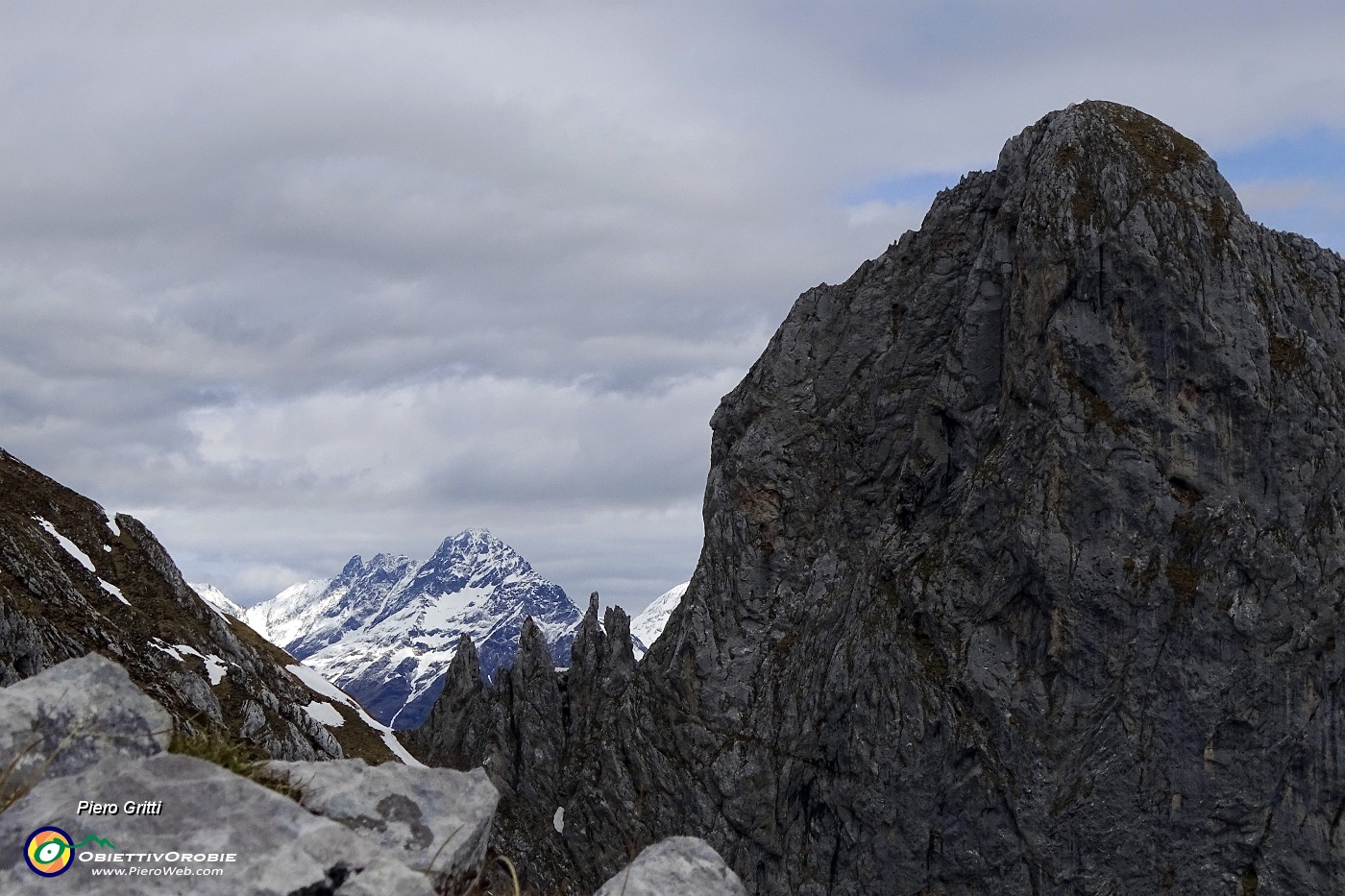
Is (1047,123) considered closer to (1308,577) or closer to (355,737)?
(1308,577)

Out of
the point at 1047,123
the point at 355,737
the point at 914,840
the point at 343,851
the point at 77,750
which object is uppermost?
the point at 1047,123

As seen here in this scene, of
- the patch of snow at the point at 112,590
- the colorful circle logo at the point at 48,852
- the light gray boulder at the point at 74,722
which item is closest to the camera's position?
the colorful circle logo at the point at 48,852

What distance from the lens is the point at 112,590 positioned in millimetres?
93062

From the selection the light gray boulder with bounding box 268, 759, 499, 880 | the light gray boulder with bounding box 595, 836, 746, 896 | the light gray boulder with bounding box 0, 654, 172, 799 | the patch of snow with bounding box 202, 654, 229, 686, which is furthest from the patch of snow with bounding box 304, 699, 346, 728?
the light gray boulder with bounding box 595, 836, 746, 896

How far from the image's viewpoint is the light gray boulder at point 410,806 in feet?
30.0

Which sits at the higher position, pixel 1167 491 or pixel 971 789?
pixel 1167 491

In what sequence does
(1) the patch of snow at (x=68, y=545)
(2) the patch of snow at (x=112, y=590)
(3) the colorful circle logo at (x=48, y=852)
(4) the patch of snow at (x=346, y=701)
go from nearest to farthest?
(3) the colorful circle logo at (x=48, y=852) < (2) the patch of snow at (x=112, y=590) < (1) the patch of snow at (x=68, y=545) < (4) the patch of snow at (x=346, y=701)

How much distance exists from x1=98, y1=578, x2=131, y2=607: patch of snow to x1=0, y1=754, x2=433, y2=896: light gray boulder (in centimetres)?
9351

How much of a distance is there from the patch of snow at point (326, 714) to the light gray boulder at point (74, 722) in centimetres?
Result: 10952

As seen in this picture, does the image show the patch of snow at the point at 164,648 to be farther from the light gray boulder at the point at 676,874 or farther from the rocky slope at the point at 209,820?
the light gray boulder at the point at 676,874

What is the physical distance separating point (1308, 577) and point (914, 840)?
3750 cm

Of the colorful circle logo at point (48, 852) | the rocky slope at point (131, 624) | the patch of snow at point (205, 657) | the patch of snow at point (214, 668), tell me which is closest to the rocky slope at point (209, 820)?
the colorful circle logo at point (48, 852)

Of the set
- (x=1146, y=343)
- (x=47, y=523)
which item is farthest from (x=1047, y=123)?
(x=47, y=523)

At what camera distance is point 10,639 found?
212 feet
